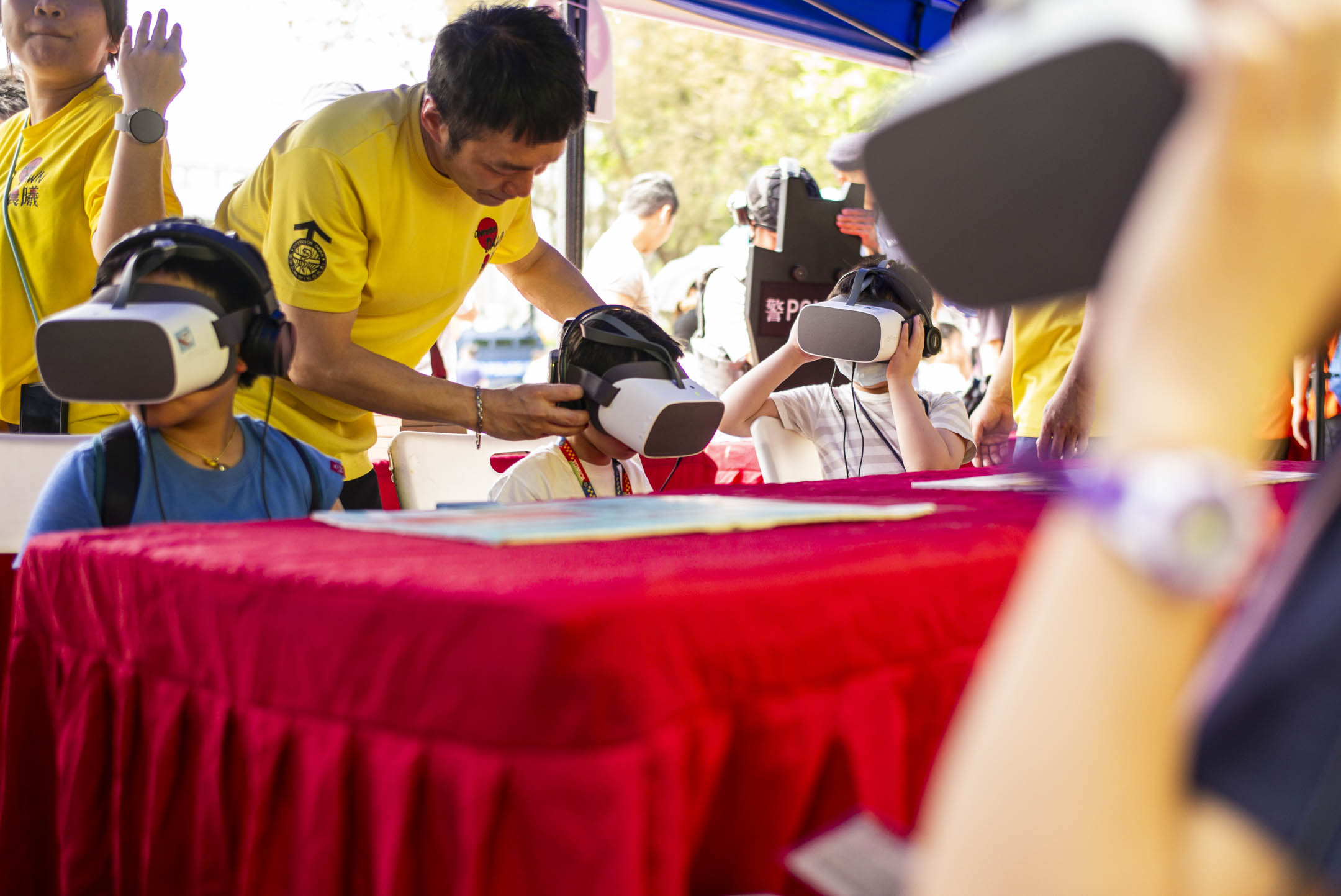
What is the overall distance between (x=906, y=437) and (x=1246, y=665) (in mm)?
2149

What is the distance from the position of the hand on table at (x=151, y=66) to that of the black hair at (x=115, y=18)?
6 cm

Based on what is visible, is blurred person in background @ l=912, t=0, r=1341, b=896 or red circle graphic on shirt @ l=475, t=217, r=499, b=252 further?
red circle graphic on shirt @ l=475, t=217, r=499, b=252

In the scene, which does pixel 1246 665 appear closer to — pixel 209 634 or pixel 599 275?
pixel 209 634

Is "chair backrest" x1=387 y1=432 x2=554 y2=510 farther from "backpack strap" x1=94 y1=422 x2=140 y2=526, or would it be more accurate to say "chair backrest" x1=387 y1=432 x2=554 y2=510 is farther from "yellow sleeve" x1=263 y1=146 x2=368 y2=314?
"backpack strap" x1=94 y1=422 x2=140 y2=526

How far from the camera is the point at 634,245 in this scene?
5.18 meters

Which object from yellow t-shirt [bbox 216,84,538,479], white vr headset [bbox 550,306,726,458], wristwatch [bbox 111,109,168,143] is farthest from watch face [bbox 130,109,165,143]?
white vr headset [bbox 550,306,726,458]

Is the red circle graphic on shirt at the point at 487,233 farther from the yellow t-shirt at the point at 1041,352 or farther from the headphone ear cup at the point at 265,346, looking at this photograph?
the yellow t-shirt at the point at 1041,352

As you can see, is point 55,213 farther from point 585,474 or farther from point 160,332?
point 585,474

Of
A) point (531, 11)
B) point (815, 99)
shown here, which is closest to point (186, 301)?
point (531, 11)

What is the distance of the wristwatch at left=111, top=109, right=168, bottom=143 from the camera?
1765 millimetres

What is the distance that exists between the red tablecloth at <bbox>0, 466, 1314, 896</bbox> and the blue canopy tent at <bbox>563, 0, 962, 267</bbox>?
3.48 m

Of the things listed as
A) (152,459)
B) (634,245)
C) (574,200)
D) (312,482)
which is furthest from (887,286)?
(634,245)

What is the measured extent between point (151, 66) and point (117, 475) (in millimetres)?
835

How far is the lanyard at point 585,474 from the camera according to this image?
198 centimetres
